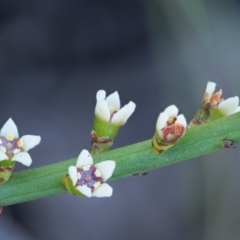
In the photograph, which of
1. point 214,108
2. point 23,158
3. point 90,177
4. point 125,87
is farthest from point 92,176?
point 125,87

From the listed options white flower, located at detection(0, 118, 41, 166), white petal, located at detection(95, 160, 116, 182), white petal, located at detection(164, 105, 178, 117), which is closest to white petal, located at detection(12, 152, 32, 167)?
white flower, located at detection(0, 118, 41, 166)

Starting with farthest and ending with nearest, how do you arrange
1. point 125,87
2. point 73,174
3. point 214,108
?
point 125,87
point 214,108
point 73,174

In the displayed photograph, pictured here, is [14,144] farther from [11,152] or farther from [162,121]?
[162,121]

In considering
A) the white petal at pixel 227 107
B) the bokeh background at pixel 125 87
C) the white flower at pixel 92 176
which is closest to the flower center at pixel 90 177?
the white flower at pixel 92 176

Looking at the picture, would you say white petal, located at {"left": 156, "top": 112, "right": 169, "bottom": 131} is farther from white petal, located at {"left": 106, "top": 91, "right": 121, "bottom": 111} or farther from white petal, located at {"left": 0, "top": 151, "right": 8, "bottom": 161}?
white petal, located at {"left": 0, "top": 151, "right": 8, "bottom": 161}

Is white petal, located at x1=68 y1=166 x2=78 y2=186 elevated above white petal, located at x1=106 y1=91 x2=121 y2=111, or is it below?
below
